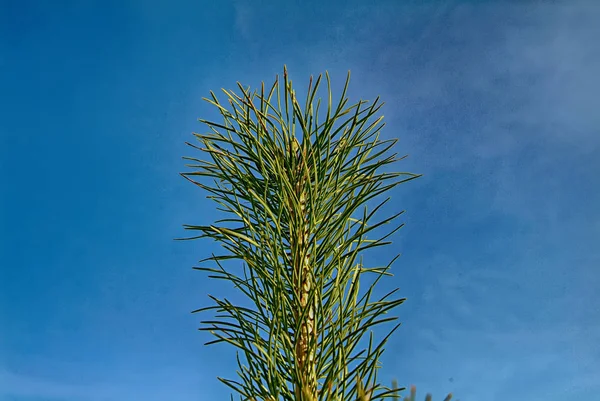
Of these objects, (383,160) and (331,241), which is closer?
(331,241)

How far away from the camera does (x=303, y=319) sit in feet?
4.83

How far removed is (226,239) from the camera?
168cm

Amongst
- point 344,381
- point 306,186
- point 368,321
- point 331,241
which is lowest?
point 344,381

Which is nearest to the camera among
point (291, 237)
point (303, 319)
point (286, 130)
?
point (303, 319)

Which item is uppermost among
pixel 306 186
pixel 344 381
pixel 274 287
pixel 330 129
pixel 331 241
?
pixel 330 129

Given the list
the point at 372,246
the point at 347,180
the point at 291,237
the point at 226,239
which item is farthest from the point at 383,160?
the point at 226,239

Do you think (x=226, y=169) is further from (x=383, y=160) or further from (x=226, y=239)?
(x=383, y=160)

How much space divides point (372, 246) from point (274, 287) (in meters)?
0.41

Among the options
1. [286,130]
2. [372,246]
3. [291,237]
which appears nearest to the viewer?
[291,237]

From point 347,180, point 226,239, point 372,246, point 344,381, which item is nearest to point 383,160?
point 347,180

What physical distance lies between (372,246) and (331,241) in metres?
0.17

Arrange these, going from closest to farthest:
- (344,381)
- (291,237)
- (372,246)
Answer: (344,381) → (291,237) → (372,246)

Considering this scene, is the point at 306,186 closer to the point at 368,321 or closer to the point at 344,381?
the point at 368,321

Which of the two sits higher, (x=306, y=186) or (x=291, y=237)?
(x=306, y=186)
